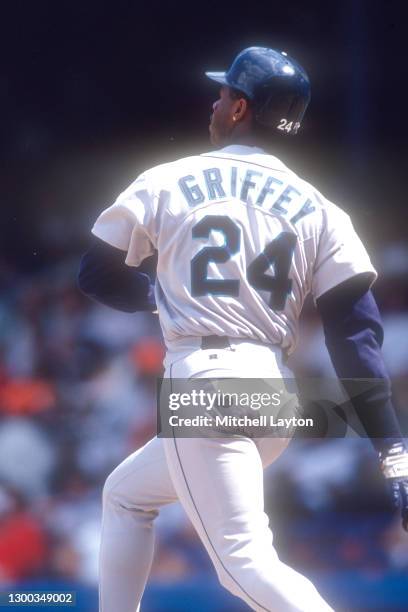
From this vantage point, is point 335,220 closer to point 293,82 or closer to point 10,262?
point 293,82

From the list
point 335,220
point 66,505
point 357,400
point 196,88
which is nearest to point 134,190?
point 335,220

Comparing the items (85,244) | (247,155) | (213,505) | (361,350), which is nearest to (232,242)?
(247,155)

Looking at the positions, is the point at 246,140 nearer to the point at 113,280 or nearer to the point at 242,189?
the point at 242,189

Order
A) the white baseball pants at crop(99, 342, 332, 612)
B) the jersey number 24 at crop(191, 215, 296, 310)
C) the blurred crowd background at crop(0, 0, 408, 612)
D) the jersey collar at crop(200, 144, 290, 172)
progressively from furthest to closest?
the blurred crowd background at crop(0, 0, 408, 612) < the jersey collar at crop(200, 144, 290, 172) < the jersey number 24 at crop(191, 215, 296, 310) < the white baseball pants at crop(99, 342, 332, 612)

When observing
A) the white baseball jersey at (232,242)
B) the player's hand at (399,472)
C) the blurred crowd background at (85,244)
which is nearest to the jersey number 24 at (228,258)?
the white baseball jersey at (232,242)

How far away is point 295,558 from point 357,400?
1.42 meters

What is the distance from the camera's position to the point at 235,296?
7.63 feet

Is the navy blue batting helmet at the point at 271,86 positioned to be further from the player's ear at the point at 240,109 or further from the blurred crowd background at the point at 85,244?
the blurred crowd background at the point at 85,244

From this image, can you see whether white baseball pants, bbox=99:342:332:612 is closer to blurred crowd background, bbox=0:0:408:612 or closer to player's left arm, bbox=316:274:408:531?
player's left arm, bbox=316:274:408:531

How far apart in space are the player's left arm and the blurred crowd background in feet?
4.13

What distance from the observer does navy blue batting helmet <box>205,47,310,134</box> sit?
249 cm

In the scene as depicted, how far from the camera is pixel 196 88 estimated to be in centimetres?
366

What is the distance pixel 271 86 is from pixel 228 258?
43cm

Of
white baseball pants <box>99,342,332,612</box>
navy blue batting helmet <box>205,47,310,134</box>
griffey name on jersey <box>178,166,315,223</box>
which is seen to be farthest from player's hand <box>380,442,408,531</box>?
navy blue batting helmet <box>205,47,310,134</box>
